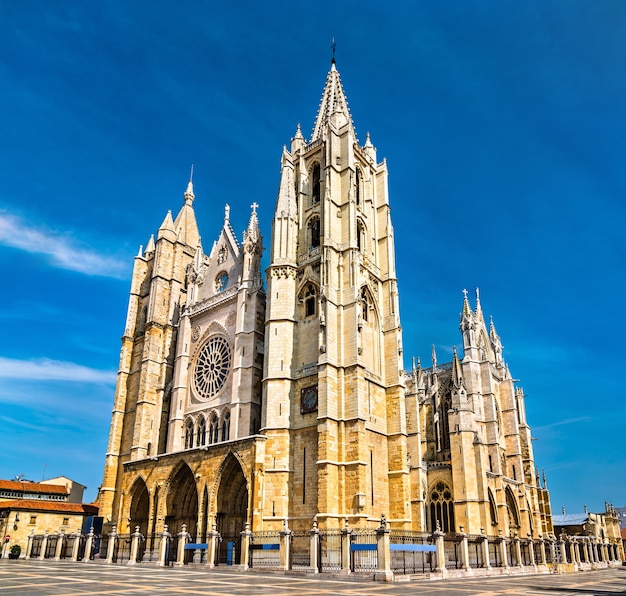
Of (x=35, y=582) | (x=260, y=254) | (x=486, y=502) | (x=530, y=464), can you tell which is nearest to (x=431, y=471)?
(x=486, y=502)

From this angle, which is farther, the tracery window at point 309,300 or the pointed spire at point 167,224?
the pointed spire at point 167,224

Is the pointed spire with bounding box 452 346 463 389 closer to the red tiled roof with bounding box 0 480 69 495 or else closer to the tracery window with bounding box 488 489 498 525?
the tracery window with bounding box 488 489 498 525

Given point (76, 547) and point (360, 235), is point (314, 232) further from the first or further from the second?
point (76, 547)

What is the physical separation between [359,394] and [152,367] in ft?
58.3

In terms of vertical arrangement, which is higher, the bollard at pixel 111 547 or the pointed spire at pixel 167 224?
the pointed spire at pixel 167 224

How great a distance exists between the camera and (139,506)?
111 ft

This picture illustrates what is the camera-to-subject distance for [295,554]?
79.3ft

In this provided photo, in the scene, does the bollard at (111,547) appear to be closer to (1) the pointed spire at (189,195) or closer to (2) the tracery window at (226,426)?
(2) the tracery window at (226,426)

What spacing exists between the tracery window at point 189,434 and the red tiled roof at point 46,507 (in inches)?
447

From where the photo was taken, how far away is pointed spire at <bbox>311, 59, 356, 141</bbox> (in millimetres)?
36675

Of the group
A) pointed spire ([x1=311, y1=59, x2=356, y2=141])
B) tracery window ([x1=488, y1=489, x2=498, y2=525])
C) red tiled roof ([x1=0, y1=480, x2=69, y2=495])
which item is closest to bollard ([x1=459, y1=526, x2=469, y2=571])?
tracery window ([x1=488, y1=489, x2=498, y2=525])

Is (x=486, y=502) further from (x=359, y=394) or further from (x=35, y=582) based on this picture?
(x=35, y=582)

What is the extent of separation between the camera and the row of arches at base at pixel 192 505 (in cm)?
2802

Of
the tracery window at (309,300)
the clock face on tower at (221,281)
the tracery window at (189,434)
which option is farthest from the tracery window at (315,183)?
the tracery window at (189,434)
